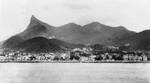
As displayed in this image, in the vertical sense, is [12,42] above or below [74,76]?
above

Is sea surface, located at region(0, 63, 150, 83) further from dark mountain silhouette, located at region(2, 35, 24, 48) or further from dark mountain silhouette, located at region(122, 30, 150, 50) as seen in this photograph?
dark mountain silhouette, located at region(2, 35, 24, 48)

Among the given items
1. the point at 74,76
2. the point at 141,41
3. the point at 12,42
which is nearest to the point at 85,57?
the point at 141,41

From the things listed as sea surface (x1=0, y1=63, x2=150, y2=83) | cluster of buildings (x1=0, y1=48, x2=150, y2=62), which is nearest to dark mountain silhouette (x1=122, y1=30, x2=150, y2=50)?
cluster of buildings (x1=0, y1=48, x2=150, y2=62)

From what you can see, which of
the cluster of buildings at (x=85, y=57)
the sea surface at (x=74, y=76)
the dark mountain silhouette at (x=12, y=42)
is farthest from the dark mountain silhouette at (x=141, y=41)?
the sea surface at (x=74, y=76)

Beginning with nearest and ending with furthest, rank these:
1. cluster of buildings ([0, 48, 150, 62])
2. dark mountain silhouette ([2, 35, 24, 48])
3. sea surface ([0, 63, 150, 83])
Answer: sea surface ([0, 63, 150, 83])
cluster of buildings ([0, 48, 150, 62])
dark mountain silhouette ([2, 35, 24, 48])

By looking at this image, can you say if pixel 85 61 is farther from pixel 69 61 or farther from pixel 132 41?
pixel 132 41

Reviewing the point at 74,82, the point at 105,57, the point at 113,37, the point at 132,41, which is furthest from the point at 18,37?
the point at 74,82

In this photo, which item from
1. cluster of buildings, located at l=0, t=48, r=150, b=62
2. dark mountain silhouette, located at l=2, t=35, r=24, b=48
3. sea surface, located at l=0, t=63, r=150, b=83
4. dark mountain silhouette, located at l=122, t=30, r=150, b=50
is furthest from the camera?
dark mountain silhouette, located at l=2, t=35, r=24, b=48

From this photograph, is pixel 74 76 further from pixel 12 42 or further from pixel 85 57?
pixel 12 42
